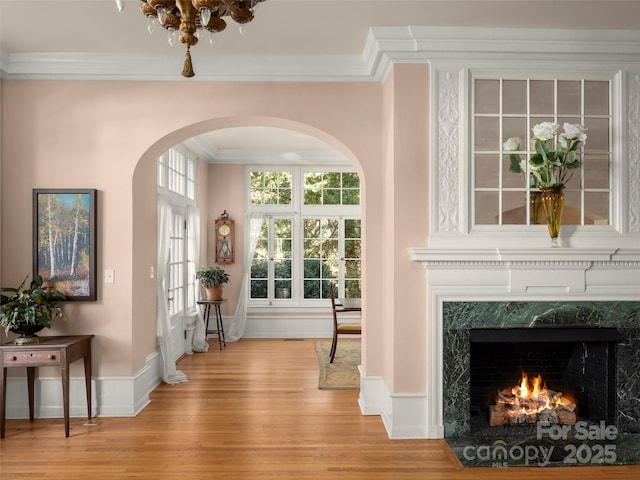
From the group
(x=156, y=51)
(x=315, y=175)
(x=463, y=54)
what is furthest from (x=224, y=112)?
(x=315, y=175)

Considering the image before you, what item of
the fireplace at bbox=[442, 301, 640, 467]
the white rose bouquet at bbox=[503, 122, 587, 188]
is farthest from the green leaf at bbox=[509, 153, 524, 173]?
the fireplace at bbox=[442, 301, 640, 467]

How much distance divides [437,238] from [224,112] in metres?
2.03

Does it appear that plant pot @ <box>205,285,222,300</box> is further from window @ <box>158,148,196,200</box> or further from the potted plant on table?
window @ <box>158,148,196,200</box>

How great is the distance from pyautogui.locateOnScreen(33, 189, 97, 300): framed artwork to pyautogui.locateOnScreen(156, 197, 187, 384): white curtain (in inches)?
43.7

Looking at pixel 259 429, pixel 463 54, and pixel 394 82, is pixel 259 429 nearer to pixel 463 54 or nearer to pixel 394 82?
pixel 394 82

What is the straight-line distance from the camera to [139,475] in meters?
3.25

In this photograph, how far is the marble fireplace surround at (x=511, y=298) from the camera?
3809 mm

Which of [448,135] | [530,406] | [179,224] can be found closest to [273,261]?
[179,224]

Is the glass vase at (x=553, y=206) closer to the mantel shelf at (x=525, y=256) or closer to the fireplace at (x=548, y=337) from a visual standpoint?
the mantel shelf at (x=525, y=256)

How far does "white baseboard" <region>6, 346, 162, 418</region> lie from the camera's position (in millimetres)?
4316

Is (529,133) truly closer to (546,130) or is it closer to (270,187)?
(546,130)

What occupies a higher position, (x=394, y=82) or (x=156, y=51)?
(x=156, y=51)

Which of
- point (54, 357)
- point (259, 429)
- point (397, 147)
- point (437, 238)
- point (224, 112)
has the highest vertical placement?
point (224, 112)

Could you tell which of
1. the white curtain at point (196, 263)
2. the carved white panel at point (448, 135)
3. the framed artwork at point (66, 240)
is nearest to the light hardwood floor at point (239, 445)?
the framed artwork at point (66, 240)
